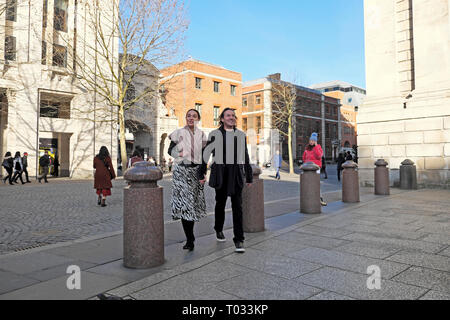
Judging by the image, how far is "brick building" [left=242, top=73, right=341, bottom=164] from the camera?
44.0m

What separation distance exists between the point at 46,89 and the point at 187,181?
67.3ft

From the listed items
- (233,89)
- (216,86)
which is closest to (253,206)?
(216,86)

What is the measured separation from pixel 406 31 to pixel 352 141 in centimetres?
5447

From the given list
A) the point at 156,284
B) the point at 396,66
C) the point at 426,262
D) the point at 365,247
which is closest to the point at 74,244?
the point at 156,284

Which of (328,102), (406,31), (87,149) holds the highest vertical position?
(328,102)

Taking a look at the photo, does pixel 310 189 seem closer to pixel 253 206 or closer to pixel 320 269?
pixel 253 206

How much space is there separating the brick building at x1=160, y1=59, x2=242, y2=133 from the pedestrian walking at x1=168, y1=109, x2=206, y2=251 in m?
30.4

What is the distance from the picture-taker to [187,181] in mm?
4078

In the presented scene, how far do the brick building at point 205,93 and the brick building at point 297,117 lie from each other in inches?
218

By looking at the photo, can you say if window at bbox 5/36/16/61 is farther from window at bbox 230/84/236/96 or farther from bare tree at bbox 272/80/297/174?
window at bbox 230/84/236/96

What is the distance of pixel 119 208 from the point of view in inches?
337

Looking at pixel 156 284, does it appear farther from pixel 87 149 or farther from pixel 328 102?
pixel 328 102

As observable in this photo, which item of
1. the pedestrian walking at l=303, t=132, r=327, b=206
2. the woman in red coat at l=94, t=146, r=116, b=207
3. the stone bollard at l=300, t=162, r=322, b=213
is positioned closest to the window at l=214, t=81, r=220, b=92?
the woman in red coat at l=94, t=146, r=116, b=207

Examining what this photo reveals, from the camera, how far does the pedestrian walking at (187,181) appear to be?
4047 mm
